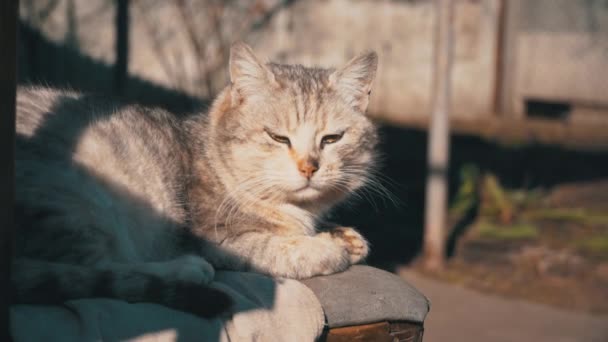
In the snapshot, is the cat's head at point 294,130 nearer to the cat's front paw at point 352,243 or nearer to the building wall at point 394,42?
the cat's front paw at point 352,243

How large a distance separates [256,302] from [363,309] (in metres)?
0.39

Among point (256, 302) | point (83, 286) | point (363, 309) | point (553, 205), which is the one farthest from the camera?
point (553, 205)

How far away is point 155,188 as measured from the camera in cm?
270

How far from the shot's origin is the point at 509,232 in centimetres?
608

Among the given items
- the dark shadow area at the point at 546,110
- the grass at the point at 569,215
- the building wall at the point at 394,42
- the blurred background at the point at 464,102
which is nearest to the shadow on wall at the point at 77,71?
the blurred background at the point at 464,102

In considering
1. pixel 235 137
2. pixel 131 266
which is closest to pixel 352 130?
pixel 235 137

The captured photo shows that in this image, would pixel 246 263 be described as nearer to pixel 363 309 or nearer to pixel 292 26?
pixel 363 309

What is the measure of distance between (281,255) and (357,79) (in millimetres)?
838

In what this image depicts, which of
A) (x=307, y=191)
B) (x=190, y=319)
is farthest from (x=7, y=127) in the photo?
(x=307, y=191)

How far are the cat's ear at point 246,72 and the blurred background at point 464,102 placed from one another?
5.23 ft

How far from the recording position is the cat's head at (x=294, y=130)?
2.83m

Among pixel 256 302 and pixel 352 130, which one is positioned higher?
pixel 352 130

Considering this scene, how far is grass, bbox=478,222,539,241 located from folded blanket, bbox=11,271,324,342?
386 centimetres

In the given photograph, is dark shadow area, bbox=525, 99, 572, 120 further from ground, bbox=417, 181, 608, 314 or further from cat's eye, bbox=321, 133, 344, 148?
cat's eye, bbox=321, 133, 344, 148
